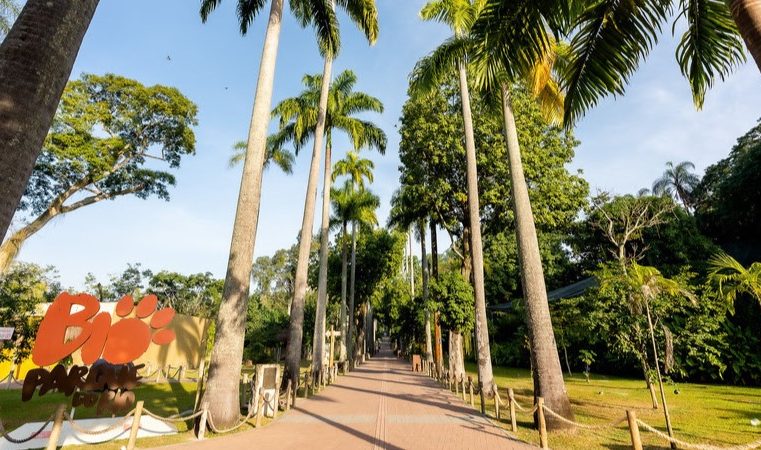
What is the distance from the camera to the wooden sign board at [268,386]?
9.66 meters

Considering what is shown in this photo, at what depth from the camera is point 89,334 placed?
30.5ft

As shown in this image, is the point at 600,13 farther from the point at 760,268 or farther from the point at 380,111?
the point at 380,111

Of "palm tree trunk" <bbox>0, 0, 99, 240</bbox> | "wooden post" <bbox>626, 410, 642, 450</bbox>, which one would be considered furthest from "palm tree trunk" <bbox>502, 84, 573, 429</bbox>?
"palm tree trunk" <bbox>0, 0, 99, 240</bbox>

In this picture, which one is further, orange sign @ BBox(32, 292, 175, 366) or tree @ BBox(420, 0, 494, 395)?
tree @ BBox(420, 0, 494, 395)

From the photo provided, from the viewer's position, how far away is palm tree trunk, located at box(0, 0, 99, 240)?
249 centimetres

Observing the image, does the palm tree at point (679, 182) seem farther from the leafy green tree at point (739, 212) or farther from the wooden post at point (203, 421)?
the wooden post at point (203, 421)

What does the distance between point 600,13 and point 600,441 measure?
8074mm

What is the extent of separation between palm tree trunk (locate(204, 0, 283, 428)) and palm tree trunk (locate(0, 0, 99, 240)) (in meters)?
6.30

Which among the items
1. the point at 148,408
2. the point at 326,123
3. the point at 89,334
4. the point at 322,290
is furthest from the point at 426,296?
the point at 89,334

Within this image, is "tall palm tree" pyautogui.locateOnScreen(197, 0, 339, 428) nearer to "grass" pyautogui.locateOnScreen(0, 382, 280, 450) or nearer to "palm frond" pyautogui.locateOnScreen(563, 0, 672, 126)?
"grass" pyautogui.locateOnScreen(0, 382, 280, 450)

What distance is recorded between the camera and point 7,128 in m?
2.47

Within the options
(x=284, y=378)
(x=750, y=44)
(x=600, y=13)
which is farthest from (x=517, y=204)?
(x=284, y=378)

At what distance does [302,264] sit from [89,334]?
7.09 metres

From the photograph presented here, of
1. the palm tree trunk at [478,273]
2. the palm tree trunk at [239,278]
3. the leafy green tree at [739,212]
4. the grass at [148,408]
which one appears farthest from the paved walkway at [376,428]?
the leafy green tree at [739,212]
